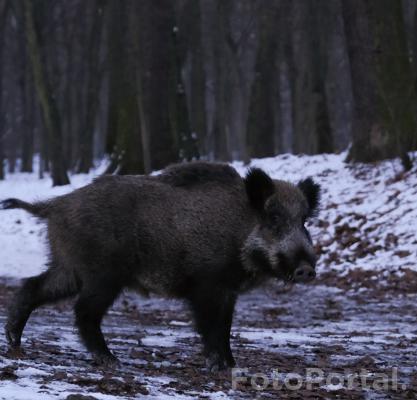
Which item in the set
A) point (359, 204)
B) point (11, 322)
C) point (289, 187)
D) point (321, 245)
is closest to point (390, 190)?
point (359, 204)

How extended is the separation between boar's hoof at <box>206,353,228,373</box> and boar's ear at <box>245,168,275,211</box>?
1.27 m

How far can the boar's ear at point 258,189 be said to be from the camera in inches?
289

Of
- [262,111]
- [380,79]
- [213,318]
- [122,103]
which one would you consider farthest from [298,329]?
[262,111]

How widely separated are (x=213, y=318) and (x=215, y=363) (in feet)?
1.19

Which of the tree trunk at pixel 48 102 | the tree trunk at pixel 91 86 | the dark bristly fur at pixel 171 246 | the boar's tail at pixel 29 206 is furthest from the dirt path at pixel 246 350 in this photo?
the tree trunk at pixel 91 86

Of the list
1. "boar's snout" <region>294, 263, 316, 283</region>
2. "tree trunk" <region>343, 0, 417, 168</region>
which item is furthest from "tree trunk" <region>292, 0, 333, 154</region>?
"boar's snout" <region>294, 263, 316, 283</region>

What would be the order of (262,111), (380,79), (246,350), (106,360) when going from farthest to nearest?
(262,111)
(380,79)
(246,350)
(106,360)

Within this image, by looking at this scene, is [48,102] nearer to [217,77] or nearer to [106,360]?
[217,77]

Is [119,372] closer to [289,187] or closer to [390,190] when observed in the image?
[289,187]

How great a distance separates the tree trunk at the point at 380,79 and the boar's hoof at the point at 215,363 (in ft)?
37.8

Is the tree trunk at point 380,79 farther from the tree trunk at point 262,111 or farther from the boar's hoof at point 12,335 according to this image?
the boar's hoof at point 12,335

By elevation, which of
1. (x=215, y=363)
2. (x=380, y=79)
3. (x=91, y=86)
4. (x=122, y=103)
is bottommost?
(x=215, y=363)

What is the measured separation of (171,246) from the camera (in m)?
7.38

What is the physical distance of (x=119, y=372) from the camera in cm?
648
